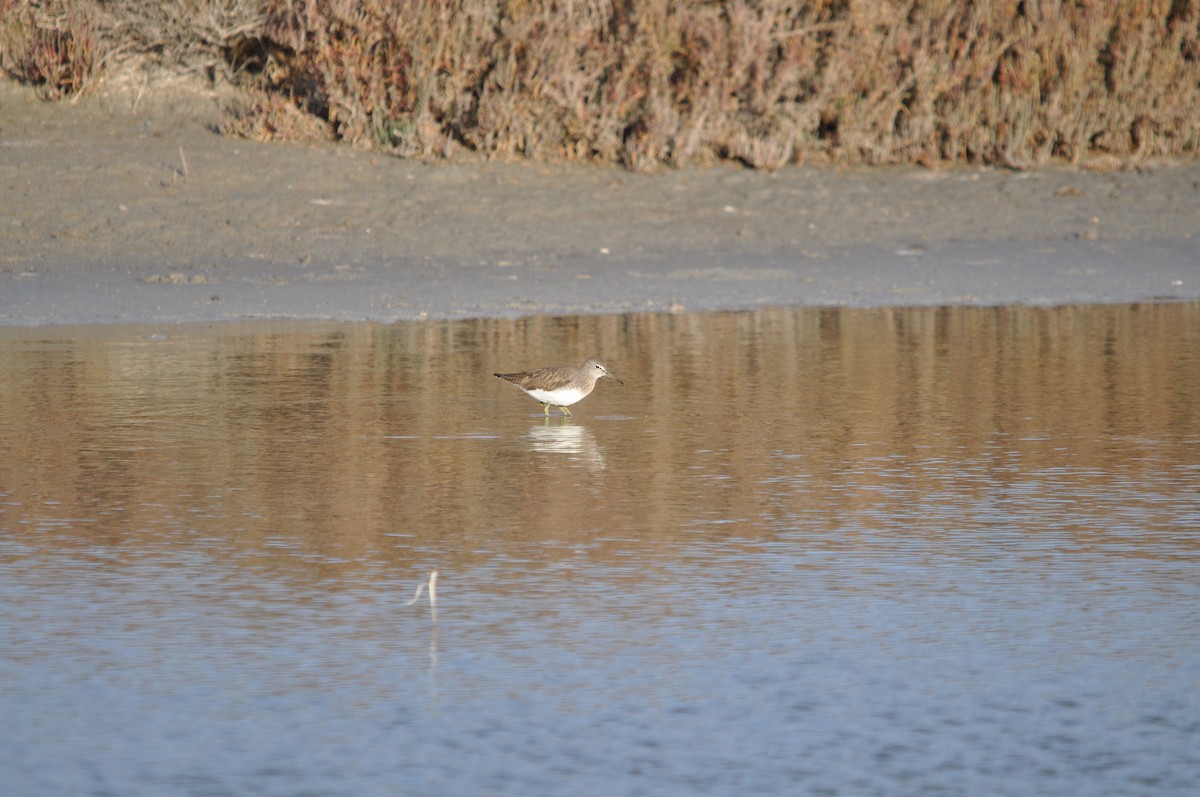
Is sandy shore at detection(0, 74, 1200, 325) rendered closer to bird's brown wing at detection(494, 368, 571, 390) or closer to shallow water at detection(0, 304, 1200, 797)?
shallow water at detection(0, 304, 1200, 797)

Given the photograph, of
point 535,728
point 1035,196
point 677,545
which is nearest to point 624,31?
point 1035,196

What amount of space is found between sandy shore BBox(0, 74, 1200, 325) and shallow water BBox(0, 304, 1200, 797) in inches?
137

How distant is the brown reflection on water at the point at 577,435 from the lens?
6340 mm

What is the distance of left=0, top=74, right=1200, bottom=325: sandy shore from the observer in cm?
1383

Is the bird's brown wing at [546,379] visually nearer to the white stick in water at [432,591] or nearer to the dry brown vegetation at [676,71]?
the white stick in water at [432,591]

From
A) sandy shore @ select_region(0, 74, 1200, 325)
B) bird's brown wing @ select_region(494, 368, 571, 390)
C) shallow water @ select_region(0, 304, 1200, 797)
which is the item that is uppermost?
sandy shore @ select_region(0, 74, 1200, 325)

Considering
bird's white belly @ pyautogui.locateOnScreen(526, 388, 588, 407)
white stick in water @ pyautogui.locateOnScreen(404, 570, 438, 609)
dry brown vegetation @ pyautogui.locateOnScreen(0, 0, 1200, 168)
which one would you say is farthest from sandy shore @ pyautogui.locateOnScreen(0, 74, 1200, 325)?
white stick in water @ pyautogui.locateOnScreen(404, 570, 438, 609)

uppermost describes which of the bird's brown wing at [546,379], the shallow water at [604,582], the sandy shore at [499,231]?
the sandy shore at [499,231]

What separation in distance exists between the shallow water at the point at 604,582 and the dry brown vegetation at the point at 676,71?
8.49m

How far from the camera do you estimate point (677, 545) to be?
6008mm

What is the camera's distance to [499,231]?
16.2 meters

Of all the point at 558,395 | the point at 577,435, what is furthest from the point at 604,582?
the point at 558,395

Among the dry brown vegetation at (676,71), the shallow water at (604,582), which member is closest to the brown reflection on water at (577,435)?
the shallow water at (604,582)

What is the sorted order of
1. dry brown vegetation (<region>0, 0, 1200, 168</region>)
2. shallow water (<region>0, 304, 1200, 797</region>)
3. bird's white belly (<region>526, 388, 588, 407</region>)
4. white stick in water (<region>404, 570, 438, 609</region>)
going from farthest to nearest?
dry brown vegetation (<region>0, 0, 1200, 168</region>) → bird's white belly (<region>526, 388, 588, 407</region>) → white stick in water (<region>404, 570, 438, 609</region>) → shallow water (<region>0, 304, 1200, 797</region>)
